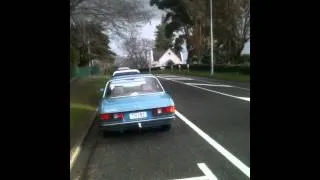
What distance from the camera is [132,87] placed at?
1191 cm

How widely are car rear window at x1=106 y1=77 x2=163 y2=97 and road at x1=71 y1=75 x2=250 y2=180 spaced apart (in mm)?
981

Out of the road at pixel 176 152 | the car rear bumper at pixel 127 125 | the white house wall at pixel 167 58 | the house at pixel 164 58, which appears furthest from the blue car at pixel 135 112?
the white house wall at pixel 167 58

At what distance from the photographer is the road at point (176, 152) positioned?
762cm

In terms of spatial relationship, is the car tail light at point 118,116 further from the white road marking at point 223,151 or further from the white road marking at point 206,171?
the white road marking at point 206,171

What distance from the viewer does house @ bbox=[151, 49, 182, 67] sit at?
13096 centimetres

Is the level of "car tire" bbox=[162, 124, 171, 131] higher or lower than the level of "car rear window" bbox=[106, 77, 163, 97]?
lower

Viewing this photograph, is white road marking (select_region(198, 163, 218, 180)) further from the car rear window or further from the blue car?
the car rear window

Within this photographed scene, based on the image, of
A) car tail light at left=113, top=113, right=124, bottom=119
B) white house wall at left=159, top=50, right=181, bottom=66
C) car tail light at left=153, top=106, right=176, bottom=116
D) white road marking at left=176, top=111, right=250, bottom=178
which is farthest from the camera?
→ white house wall at left=159, top=50, right=181, bottom=66

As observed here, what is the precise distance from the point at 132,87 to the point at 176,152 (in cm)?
314

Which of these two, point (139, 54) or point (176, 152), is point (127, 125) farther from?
point (139, 54)

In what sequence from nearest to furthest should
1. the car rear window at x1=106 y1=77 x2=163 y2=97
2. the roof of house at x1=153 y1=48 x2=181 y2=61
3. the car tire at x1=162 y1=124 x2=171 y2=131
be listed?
the car rear window at x1=106 y1=77 x2=163 y2=97 < the car tire at x1=162 y1=124 x2=171 y2=131 < the roof of house at x1=153 y1=48 x2=181 y2=61

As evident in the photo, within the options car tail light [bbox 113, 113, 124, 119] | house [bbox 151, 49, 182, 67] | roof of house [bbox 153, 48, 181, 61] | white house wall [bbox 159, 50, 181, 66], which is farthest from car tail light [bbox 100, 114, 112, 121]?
roof of house [bbox 153, 48, 181, 61]

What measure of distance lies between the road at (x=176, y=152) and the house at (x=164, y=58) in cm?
11704

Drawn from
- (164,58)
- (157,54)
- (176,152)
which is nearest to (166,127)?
(176,152)
